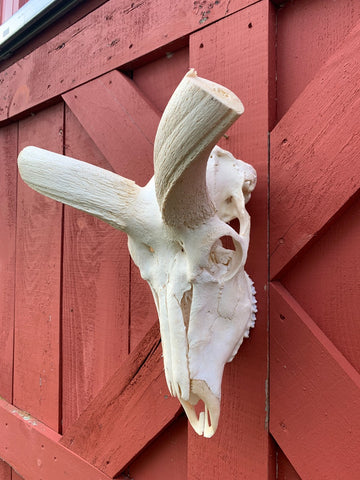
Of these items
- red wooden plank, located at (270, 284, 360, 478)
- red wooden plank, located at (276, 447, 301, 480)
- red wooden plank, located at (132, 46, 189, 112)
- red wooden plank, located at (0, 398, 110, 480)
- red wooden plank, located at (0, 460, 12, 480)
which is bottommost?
red wooden plank, located at (0, 460, 12, 480)

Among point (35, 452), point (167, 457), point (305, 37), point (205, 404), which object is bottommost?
point (35, 452)

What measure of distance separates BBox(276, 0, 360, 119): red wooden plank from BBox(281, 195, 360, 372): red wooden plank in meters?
0.31

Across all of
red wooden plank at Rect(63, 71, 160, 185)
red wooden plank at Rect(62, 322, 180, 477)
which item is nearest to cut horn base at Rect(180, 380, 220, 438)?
red wooden plank at Rect(62, 322, 180, 477)

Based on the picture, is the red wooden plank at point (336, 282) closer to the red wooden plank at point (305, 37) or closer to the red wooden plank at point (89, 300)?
the red wooden plank at point (305, 37)

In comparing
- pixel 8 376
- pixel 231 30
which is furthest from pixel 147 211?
pixel 8 376

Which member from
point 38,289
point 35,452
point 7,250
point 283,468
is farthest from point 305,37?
point 35,452

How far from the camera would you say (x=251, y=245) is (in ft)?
2.83

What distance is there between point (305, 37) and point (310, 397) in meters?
0.80

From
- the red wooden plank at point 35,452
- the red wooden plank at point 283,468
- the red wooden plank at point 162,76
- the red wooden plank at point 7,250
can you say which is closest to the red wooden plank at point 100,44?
the red wooden plank at point 162,76

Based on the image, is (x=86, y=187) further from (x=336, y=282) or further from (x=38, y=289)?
(x=38, y=289)

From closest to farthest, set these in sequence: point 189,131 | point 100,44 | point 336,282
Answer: point 189,131, point 336,282, point 100,44

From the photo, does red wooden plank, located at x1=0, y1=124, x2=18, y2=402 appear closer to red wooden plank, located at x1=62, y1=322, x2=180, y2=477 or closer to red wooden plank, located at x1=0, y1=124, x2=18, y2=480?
red wooden plank, located at x1=0, y1=124, x2=18, y2=480

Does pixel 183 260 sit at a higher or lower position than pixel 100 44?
lower

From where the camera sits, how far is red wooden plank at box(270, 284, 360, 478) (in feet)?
2.40
